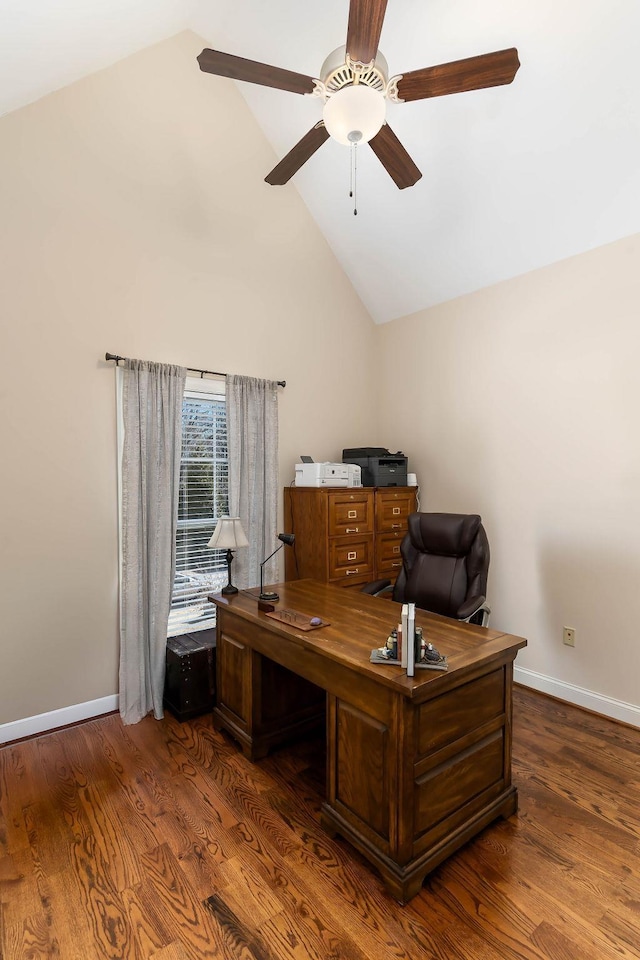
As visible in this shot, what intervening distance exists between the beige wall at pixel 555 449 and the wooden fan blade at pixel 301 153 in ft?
5.83

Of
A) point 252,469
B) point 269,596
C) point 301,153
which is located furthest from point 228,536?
point 301,153

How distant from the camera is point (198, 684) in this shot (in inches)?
111

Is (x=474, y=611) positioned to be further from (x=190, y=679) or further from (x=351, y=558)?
(x=190, y=679)

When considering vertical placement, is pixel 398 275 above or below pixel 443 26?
below

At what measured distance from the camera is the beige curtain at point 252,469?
331 centimetres

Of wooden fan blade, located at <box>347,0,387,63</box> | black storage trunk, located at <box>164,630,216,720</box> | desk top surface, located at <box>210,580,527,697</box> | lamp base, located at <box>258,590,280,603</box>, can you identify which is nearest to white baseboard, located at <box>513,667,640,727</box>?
desk top surface, located at <box>210,580,527,697</box>

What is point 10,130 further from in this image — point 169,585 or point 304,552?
point 304,552

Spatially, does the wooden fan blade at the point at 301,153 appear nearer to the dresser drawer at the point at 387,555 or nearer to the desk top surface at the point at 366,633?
the desk top surface at the point at 366,633

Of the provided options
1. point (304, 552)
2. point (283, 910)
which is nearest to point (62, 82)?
point (304, 552)

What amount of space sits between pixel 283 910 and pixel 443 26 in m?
3.84

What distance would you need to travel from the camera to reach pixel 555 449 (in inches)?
120

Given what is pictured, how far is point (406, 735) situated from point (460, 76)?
2.37 metres

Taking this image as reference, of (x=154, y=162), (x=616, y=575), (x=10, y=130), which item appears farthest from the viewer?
(x=154, y=162)

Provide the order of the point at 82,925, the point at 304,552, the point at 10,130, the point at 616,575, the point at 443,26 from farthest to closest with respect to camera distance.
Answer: the point at 304,552 → the point at 616,575 → the point at 10,130 → the point at 443,26 → the point at 82,925
